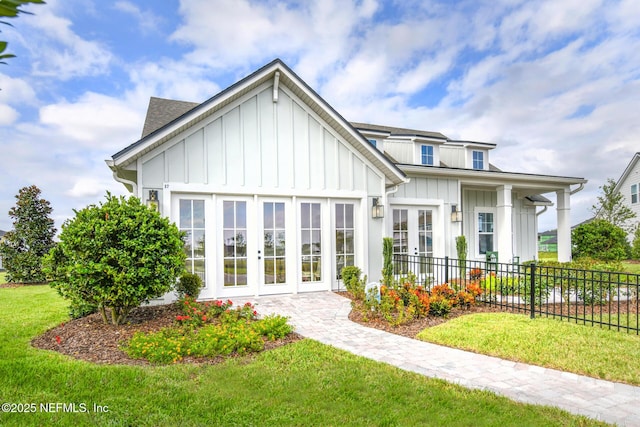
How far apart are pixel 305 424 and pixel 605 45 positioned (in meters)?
12.9

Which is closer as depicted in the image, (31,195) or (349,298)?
(349,298)

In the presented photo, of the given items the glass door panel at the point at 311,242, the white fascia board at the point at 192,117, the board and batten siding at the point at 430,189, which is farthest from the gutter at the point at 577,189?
the white fascia board at the point at 192,117

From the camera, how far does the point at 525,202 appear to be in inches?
623

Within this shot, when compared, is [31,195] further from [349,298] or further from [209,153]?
[349,298]

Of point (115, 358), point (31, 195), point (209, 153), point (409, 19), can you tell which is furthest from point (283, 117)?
point (31, 195)

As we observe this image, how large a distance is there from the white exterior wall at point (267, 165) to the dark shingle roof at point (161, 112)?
235cm

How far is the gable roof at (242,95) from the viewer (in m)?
7.50

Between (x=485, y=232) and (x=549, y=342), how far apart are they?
9659 mm

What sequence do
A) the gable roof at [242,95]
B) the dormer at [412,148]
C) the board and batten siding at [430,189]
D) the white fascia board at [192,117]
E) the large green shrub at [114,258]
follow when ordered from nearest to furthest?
the large green shrub at [114,258] < the white fascia board at [192,117] < the gable roof at [242,95] < the board and batten siding at [430,189] < the dormer at [412,148]

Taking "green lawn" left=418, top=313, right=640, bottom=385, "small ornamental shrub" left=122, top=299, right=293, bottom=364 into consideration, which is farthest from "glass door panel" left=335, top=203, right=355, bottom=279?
"small ornamental shrub" left=122, top=299, right=293, bottom=364

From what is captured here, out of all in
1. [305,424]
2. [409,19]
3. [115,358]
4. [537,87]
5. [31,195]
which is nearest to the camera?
[305,424]

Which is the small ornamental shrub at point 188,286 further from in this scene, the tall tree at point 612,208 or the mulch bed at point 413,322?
the tall tree at point 612,208

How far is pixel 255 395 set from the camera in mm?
3609

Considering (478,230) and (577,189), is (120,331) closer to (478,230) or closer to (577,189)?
(478,230)
